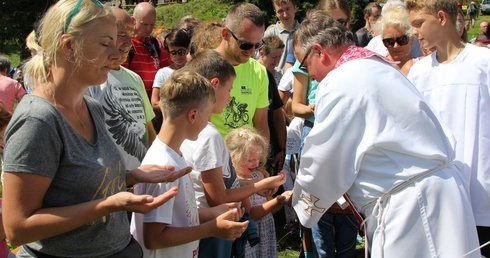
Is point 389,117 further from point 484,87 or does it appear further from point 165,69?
point 165,69

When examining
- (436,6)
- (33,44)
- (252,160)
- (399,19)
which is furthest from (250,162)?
(399,19)

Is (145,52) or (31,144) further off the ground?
(31,144)

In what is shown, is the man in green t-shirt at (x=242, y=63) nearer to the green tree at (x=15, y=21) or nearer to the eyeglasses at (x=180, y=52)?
the eyeglasses at (x=180, y=52)

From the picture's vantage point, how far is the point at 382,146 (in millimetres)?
2602

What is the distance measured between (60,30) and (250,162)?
203 cm

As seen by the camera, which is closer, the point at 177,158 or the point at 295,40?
the point at 177,158

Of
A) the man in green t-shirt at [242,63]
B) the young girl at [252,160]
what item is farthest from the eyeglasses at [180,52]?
the young girl at [252,160]

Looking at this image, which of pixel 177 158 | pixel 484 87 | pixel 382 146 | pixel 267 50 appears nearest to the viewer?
pixel 382 146

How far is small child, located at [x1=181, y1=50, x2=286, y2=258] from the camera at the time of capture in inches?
127

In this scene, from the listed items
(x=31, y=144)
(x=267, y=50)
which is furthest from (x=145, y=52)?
(x=31, y=144)

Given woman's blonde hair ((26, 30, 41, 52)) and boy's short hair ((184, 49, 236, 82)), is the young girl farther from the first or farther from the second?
woman's blonde hair ((26, 30, 41, 52))

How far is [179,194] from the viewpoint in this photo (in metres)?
2.76

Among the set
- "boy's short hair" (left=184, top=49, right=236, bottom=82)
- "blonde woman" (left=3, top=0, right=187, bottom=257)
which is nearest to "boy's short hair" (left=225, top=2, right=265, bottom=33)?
"boy's short hair" (left=184, top=49, right=236, bottom=82)

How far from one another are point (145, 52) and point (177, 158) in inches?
120
